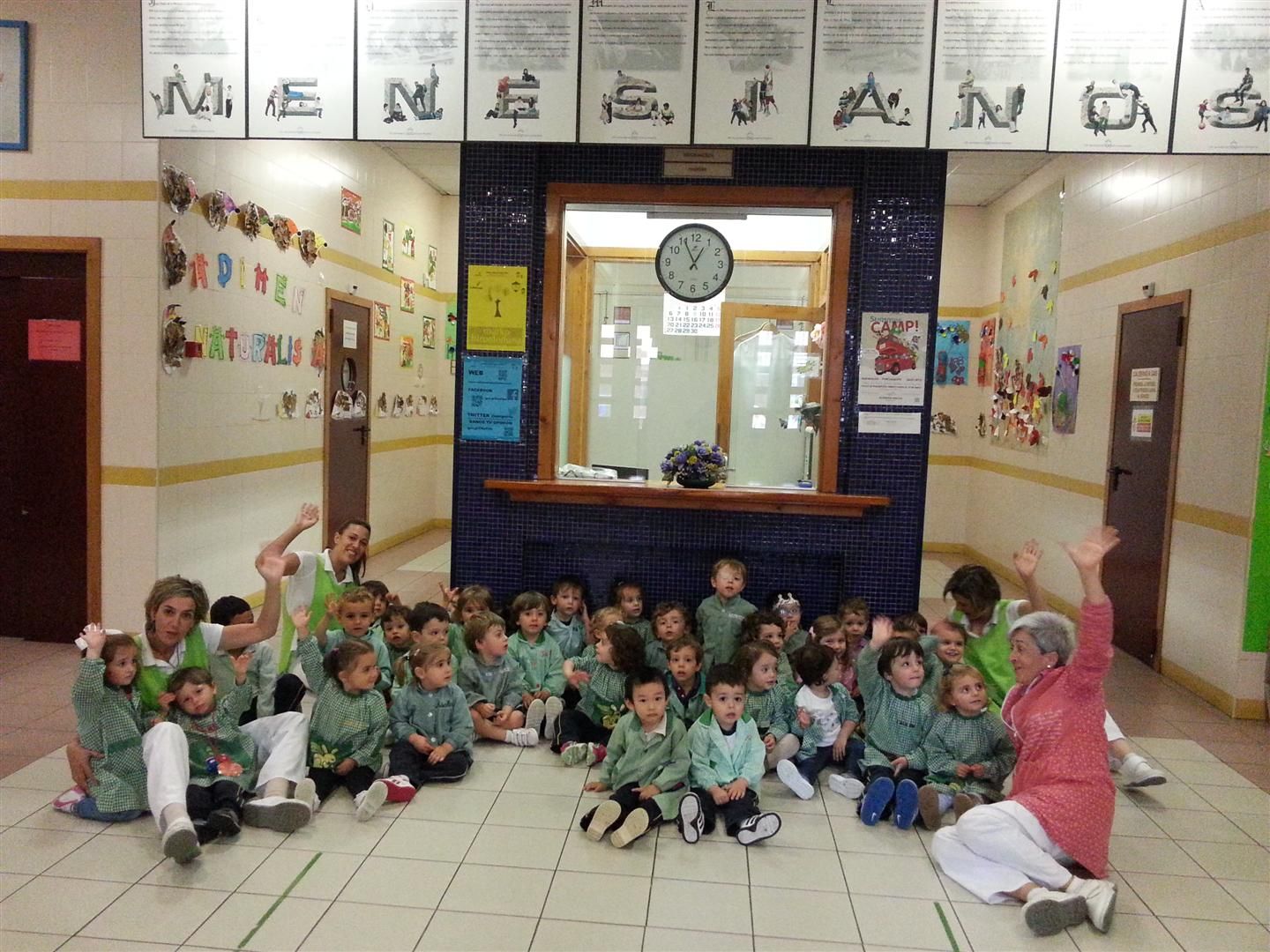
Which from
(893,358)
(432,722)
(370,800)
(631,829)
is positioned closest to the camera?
(631,829)

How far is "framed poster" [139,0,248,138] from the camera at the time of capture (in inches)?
165

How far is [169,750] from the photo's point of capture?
10.0 ft

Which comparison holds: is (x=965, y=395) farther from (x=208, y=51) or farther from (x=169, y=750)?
(x=169, y=750)

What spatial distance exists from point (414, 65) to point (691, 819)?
134 inches

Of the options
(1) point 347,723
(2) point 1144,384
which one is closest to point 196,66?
(1) point 347,723

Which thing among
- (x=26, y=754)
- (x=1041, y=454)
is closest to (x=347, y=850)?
(x=26, y=754)

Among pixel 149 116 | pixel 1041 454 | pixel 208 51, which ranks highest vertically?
pixel 208 51

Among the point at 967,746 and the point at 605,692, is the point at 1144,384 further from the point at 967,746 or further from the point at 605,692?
the point at 605,692

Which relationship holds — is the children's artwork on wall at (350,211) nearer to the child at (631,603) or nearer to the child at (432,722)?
the child at (631,603)

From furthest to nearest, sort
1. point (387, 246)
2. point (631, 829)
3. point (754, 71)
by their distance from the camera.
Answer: point (387, 246), point (754, 71), point (631, 829)

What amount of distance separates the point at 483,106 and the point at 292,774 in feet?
9.61

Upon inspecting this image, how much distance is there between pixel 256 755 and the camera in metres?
3.40

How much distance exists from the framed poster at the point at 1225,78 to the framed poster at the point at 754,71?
1590mm

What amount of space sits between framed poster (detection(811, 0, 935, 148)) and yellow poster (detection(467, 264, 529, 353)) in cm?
177
